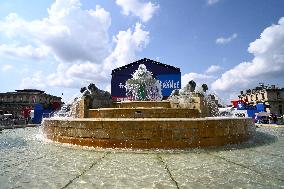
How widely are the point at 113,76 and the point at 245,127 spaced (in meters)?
36.9

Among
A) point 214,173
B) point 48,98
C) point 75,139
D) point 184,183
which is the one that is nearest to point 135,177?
point 184,183

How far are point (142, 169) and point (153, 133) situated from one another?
1.85 meters

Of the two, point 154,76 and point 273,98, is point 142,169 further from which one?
point 273,98

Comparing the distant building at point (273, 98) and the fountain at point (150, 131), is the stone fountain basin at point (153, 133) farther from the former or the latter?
the distant building at point (273, 98)

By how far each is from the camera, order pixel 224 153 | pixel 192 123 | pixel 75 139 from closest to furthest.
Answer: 1. pixel 224 153
2. pixel 192 123
3. pixel 75 139

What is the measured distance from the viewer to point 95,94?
38.0 feet

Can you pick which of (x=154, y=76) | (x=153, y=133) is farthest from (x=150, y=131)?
(x=154, y=76)

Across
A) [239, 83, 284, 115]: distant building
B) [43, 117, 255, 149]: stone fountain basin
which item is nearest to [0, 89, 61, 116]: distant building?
[239, 83, 284, 115]: distant building

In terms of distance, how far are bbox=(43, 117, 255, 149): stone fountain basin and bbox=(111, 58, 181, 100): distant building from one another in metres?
34.9

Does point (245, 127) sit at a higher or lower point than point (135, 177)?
higher

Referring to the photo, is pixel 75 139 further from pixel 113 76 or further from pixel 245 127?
pixel 113 76

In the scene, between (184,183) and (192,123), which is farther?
(192,123)

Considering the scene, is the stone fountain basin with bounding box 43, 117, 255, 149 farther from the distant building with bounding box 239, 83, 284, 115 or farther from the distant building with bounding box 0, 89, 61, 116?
the distant building with bounding box 0, 89, 61, 116

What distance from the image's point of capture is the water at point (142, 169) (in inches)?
139
